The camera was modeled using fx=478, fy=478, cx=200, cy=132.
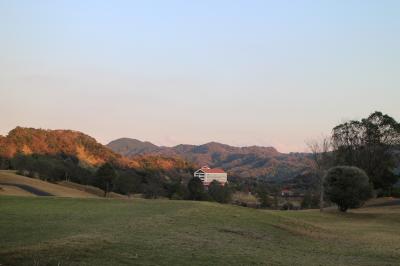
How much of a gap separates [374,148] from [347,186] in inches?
1186

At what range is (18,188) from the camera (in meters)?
56.2

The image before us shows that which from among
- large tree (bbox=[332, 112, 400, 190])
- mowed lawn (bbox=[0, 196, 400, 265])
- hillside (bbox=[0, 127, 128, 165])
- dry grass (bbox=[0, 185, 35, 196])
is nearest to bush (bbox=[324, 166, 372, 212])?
mowed lawn (bbox=[0, 196, 400, 265])

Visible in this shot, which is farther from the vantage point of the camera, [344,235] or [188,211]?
[344,235]

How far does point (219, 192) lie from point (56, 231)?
253 feet

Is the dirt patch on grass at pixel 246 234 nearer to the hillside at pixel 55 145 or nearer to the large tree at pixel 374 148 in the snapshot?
the large tree at pixel 374 148

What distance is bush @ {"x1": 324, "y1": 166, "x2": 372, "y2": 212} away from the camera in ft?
168

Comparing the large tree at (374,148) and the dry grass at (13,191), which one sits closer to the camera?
the dry grass at (13,191)

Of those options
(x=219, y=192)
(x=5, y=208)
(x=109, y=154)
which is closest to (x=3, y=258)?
(x=5, y=208)

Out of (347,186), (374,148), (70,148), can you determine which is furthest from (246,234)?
(70,148)

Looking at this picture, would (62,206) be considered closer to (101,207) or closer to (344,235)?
(101,207)

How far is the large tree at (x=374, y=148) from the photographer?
77312mm

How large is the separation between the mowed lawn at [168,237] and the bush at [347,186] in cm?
1076

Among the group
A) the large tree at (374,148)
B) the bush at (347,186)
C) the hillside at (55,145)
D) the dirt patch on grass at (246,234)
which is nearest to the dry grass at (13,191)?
the dirt patch on grass at (246,234)

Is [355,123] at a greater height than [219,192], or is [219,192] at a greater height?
[355,123]
